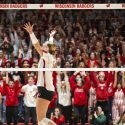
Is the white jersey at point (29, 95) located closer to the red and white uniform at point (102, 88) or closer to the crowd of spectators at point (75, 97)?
the crowd of spectators at point (75, 97)

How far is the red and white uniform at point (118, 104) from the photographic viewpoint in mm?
16391

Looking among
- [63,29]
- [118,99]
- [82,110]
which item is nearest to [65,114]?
[82,110]

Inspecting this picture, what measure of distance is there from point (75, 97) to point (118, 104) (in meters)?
1.19

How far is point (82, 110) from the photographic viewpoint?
16469 mm

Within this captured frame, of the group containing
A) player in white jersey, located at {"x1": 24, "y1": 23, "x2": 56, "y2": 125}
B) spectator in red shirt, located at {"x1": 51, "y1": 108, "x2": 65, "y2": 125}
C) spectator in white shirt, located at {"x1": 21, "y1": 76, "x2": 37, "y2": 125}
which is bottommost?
spectator in red shirt, located at {"x1": 51, "y1": 108, "x2": 65, "y2": 125}

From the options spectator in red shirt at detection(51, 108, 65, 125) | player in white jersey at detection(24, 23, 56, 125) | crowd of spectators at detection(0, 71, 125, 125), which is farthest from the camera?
crowd of spectators at detection(0, 71, 125, 125)

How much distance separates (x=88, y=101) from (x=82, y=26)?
547 cm

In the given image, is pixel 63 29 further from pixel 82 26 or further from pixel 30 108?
pixel 30 108

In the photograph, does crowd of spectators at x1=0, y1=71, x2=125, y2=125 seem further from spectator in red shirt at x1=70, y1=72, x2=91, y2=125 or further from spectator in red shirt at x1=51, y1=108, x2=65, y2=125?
spectator in red shirt at x1=51, y1=108, x2=65, y2=125

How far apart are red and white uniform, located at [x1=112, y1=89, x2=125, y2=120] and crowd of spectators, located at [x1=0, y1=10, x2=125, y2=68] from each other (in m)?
1.52

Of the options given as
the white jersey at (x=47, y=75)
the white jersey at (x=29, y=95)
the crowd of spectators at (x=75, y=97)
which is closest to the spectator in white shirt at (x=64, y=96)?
the crowd of spectators at (x=75, y=97)

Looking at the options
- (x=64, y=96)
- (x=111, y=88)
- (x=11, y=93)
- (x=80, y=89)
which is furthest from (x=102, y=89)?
(x=11, y=93)

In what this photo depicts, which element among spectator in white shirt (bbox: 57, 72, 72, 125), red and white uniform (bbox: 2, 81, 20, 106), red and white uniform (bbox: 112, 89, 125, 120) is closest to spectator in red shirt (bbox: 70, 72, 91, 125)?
spectator in white shirt (bbox: 57, 72, 72, 125)

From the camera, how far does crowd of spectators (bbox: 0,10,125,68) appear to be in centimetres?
1841
